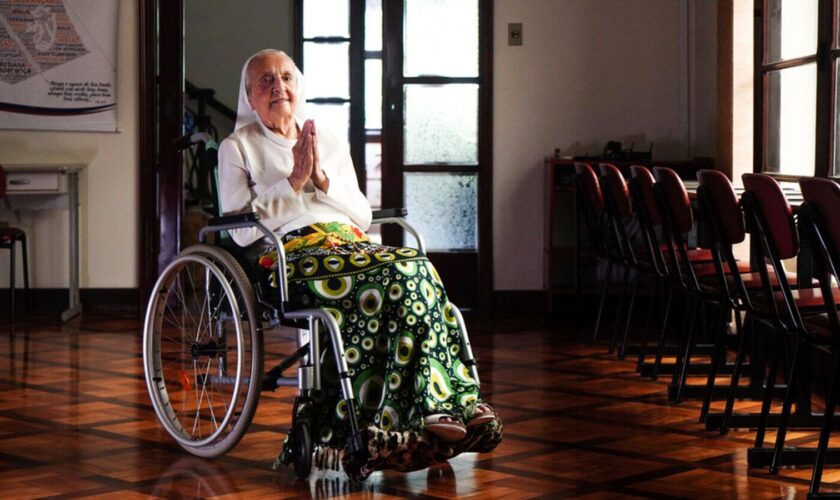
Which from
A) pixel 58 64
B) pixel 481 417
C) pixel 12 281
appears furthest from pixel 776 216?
pixel 58 64

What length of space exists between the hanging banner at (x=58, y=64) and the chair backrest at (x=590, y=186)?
275 centimetres

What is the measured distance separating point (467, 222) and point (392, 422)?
404 cm

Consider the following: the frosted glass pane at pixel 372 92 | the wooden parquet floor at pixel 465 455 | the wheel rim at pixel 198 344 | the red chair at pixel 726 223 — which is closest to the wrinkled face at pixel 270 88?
the wheel rim at pixel 198 344

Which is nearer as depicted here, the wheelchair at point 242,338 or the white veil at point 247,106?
the wheelchair at point 242,338

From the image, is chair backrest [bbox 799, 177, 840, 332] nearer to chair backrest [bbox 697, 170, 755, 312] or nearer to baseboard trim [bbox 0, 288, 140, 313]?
chair backrest [bbox 697, 170, 755, 312]

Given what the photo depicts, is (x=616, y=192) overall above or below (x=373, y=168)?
below

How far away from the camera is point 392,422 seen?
3.19 m

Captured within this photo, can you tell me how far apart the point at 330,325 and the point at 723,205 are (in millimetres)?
Result: 1281

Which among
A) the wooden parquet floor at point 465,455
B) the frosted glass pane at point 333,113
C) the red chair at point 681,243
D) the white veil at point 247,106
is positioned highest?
the frosted glass pane at point 333,113

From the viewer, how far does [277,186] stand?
3.65 meters

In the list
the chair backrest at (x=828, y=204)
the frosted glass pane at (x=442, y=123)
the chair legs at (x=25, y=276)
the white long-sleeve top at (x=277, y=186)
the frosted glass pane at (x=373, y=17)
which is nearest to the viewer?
the chair backrest at (x=828, y=204)

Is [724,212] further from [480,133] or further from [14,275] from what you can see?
[14,275]

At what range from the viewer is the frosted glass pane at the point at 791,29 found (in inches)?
213

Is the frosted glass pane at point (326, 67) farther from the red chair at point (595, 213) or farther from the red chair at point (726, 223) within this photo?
the red chair at point (726, 223)
